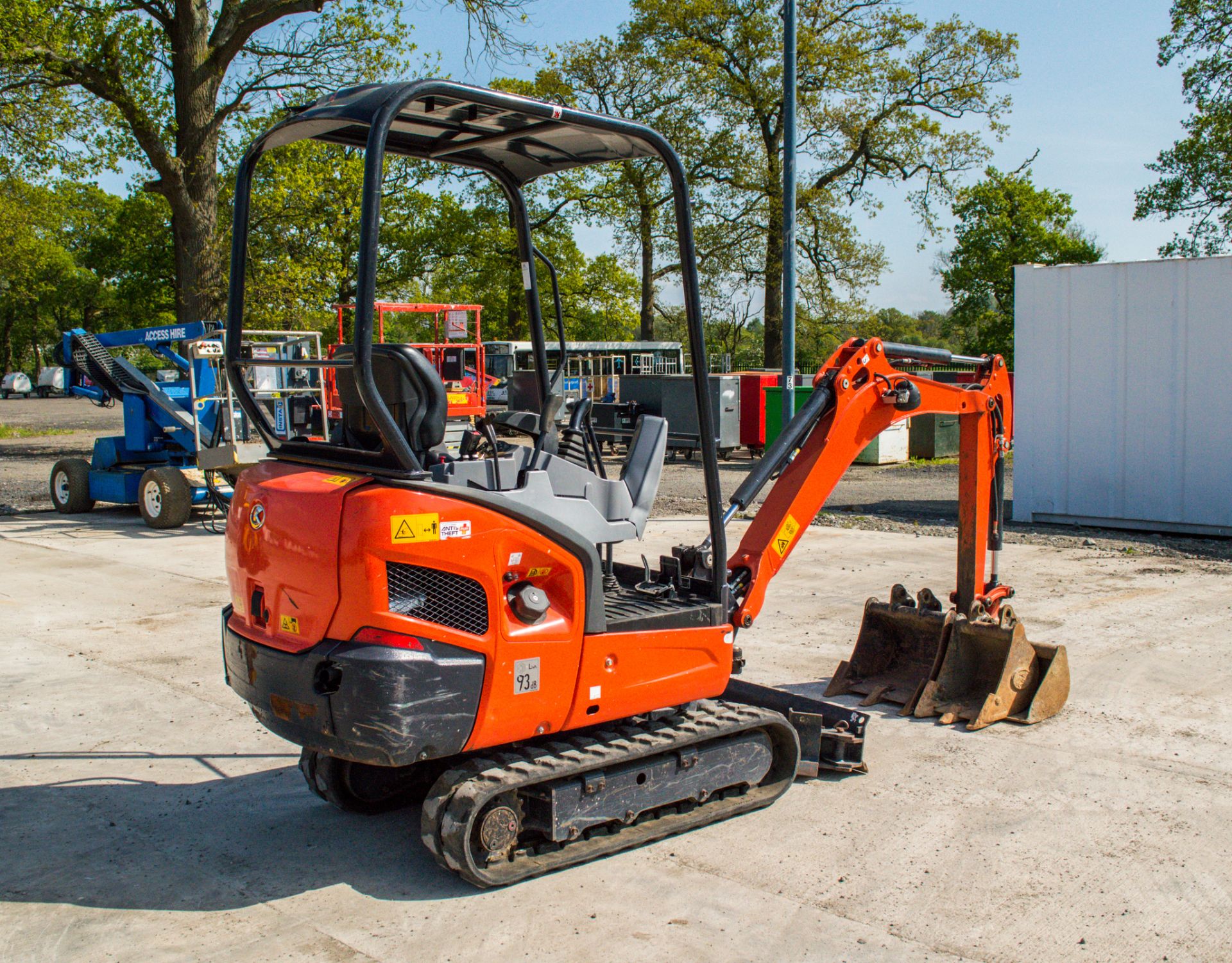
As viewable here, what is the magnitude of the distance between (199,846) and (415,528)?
200cm

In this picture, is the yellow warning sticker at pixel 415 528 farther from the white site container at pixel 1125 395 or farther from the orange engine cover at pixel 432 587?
the white site container at pixel 1125 395

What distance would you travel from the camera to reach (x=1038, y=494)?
13461 millimetres

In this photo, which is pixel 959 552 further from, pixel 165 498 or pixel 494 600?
pixel 165 498

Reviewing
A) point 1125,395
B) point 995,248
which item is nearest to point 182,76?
point 1125,395

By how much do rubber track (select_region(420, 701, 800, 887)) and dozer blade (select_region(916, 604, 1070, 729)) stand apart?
1.51 m

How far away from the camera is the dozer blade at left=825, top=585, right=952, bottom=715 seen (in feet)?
21.6

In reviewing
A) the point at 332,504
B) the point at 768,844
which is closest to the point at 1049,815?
the point at 768,844

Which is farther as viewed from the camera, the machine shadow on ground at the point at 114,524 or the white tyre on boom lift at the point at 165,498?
the white tyre on boom lift at the point at 165,498

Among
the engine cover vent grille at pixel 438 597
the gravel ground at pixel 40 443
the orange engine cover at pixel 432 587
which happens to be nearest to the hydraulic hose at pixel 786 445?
the orange engine cover at pixel 432 587

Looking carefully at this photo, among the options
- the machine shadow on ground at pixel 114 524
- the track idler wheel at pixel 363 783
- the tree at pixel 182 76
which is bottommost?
the track idler wheel at pixel 363 783

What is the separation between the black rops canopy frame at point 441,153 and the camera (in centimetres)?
373

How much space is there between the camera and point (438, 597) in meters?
3.88

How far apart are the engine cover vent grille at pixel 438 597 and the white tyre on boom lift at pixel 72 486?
13113mm

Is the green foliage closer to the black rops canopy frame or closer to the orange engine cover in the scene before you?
the black rops canopy frame
